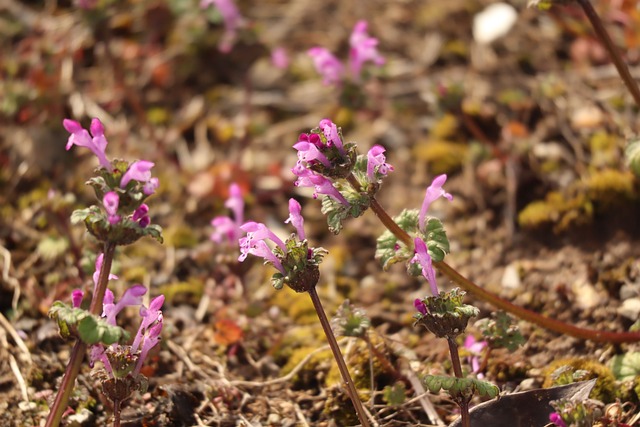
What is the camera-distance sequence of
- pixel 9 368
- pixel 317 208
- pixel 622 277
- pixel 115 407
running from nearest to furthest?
1. pixel 115 407
2. pixel 9 368
3. pixel 622 277
4. pixel 317 208

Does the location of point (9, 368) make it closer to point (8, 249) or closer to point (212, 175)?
point (8, 249)

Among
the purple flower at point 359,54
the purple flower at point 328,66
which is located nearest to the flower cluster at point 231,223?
the purple flower at point 328,66

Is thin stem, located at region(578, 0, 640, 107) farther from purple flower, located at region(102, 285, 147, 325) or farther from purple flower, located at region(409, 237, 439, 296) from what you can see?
purple flower, located at region(102, 285, 147, 325)

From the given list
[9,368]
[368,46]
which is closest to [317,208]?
[368,46]

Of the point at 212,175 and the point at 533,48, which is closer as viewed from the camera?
the point at 212,175

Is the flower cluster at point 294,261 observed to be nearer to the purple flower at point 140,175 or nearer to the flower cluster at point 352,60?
the purple flower at point 140,175

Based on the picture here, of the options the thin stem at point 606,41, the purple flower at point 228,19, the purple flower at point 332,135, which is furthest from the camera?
the purple flower at point 228,19
